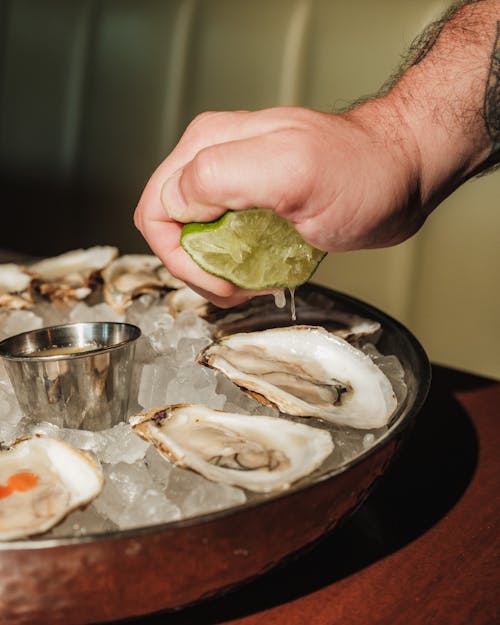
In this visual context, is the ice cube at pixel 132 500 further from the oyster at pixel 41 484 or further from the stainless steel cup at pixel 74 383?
the stainless steel cup at pixel 74 383

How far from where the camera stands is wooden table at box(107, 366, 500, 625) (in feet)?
2.33

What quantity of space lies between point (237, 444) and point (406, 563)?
0.22 metres

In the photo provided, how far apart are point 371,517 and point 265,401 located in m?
0.19

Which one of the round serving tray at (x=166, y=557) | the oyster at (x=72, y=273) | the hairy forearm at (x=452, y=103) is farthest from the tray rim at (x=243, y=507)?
the oyster at (x=72, y=273)

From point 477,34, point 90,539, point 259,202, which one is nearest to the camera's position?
point 90,539

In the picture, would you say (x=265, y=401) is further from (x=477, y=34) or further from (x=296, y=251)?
(x=477, y=34)

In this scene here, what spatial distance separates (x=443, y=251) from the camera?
1.92m

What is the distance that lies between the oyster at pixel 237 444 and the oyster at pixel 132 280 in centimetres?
44

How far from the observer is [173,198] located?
0.90m

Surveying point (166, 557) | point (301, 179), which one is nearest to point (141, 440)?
point (166, 557)

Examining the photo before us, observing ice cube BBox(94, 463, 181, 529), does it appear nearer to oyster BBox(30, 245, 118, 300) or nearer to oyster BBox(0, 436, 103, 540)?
oyster BBox(0, 436, 103, 540)

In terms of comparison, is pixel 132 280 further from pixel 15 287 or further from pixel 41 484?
pixel 41 484

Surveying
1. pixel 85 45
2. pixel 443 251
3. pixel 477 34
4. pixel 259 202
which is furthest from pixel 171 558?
pixel 85 45

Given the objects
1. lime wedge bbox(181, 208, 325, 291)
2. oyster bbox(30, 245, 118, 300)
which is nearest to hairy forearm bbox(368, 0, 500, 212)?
lime wedge bbox(181, 208, 325, 291)
